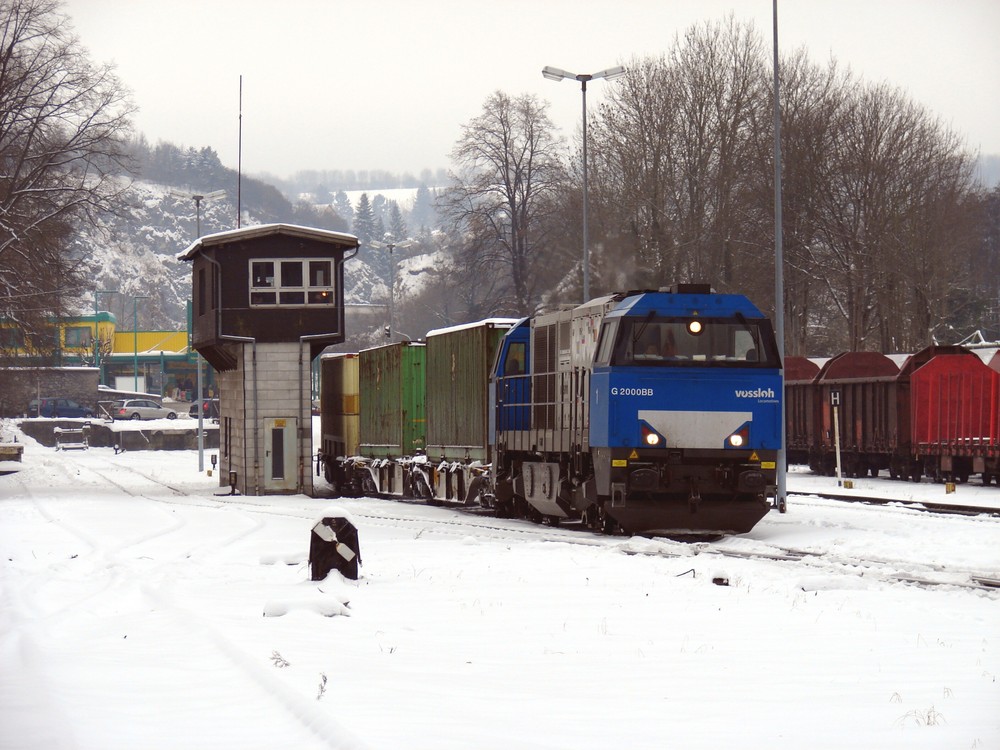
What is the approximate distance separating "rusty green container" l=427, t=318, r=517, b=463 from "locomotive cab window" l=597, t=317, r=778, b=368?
709 centimetres

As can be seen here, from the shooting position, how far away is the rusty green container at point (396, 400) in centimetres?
3152

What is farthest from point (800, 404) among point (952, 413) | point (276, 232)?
point (276, 232)

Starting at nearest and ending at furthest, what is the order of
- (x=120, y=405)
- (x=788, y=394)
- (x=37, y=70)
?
(x=37, y=70) < (x=788, y=394) < (x=120, y=405)

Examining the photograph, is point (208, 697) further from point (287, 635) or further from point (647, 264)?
point (647, 264)

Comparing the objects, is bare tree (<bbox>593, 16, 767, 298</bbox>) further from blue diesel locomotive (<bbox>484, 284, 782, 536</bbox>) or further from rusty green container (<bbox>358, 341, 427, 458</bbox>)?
blue diesel locomotive (<bbox>484, 284, 782, 536</bbox>)

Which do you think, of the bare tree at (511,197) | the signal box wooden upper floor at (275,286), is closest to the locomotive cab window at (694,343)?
the signal box wooden upper floor at (275,286)

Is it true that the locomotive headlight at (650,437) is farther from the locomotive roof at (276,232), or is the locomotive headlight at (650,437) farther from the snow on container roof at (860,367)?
the snow on container roof at (860,367)

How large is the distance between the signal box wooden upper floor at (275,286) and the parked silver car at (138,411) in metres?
52.2

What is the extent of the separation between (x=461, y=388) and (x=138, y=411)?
61.5 m

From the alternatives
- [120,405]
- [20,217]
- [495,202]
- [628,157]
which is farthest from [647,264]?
[120,405]

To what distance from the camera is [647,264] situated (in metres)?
49.9

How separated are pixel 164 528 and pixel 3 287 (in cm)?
1646

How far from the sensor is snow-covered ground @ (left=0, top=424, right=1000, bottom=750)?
7105mm

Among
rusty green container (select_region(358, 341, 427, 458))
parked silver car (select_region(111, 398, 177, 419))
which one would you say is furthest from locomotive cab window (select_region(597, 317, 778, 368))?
parked silver car (select_region(111, 398, 177, 419))
